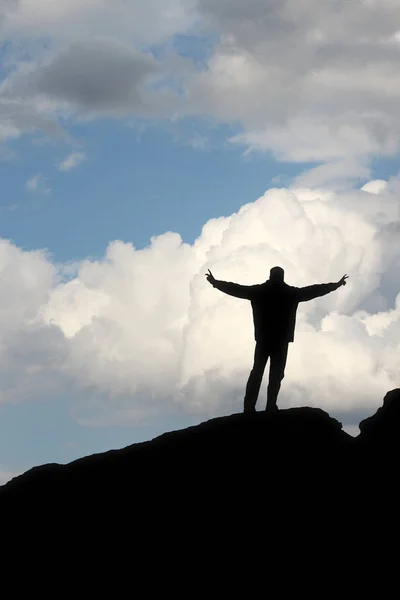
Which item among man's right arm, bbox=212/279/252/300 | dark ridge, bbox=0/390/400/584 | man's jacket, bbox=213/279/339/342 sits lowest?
dark ridge, bbox=0/390/400/584

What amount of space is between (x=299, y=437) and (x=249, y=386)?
6.31ft

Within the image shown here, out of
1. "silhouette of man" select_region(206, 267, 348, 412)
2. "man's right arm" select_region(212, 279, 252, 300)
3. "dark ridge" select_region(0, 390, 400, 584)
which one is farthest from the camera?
"man's right arm" select_region(212, 279, 252, 300)

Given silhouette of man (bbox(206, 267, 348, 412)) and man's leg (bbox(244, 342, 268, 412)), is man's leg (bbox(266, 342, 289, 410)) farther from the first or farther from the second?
man's leg (bbox(244, 342, 268, 412))

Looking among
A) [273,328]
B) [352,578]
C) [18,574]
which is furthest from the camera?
[273,328]

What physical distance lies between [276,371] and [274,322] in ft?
3.51

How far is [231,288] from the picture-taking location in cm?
1912

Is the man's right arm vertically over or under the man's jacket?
over

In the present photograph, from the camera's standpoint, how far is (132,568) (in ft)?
53.5

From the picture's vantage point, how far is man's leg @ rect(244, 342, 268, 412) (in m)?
18.8

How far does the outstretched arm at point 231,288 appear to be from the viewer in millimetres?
19000

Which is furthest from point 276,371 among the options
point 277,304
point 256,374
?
point 277,304

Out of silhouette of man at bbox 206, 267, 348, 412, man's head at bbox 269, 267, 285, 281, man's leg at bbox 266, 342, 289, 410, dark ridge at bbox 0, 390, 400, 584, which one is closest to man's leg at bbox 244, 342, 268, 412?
silhouette of man at bbox 206, 267, 348, 412

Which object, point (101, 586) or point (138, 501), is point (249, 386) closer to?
point (138, 501)

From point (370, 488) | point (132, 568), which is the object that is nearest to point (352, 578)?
point (370, 488)
